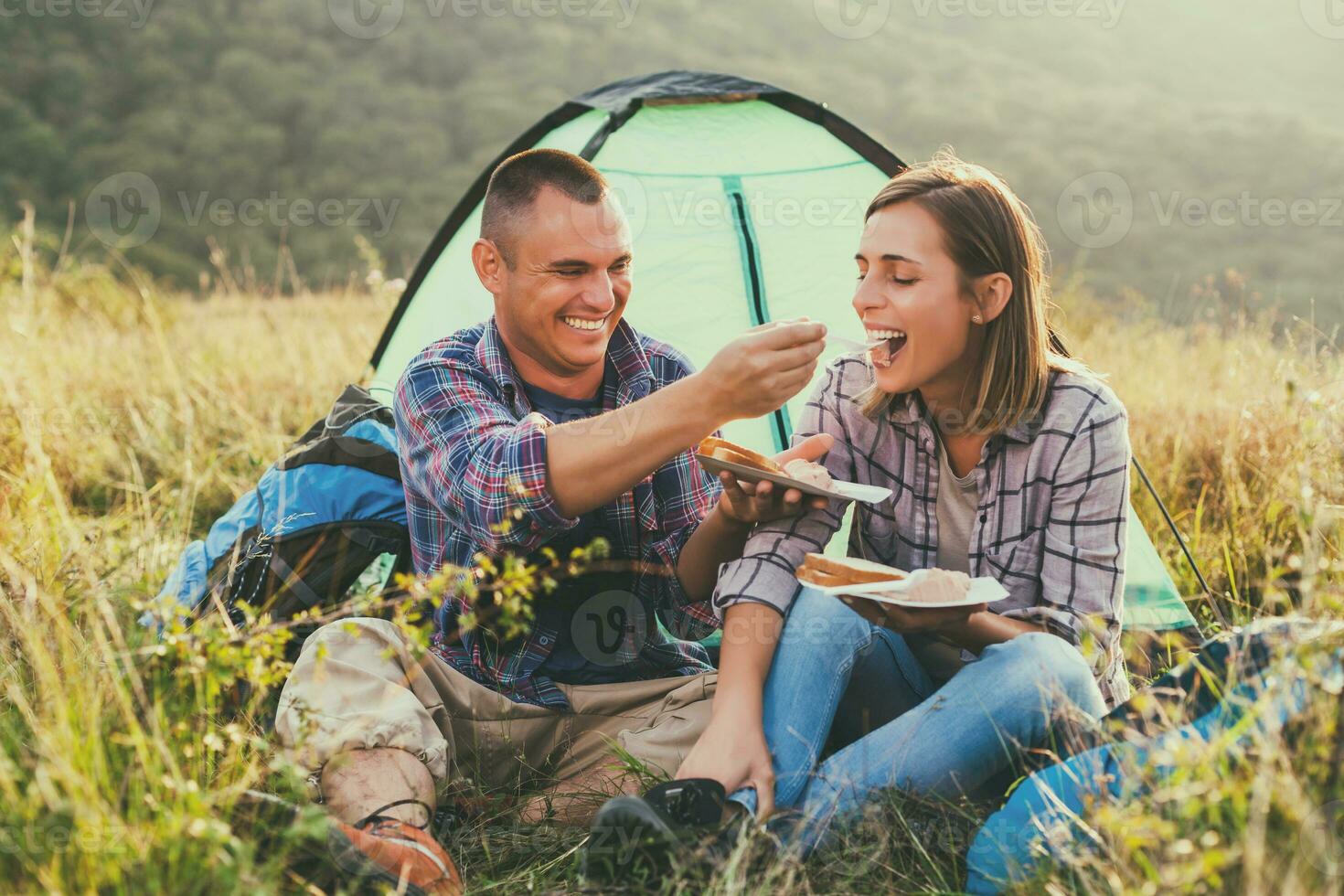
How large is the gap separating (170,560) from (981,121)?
57.3 feet

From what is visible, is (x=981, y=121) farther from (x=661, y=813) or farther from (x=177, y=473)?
(x=661, y=813)

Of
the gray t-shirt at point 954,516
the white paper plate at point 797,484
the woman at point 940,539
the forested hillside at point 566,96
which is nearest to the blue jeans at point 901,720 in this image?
the woman at point 940,539

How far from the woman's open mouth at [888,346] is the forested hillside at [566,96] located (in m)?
12.6

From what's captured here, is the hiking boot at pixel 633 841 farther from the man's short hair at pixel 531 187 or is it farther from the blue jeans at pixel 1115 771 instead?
the man's short hair at pixel 531 187

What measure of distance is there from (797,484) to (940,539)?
20.4 inches

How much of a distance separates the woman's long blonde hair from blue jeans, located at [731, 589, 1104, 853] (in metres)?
0.54

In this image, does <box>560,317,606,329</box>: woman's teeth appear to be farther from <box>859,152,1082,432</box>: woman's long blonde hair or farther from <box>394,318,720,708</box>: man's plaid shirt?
<box>859,152,1082,432</box>: woman's long blonde hair

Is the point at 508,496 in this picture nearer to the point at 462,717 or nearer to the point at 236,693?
the point at 462,717

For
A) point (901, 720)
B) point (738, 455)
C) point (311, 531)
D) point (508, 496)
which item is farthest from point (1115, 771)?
point (311, 531)

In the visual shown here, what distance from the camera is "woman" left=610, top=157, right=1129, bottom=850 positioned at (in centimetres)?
209

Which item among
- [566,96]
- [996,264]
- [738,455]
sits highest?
[566,96]

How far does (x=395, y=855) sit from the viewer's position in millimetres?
1914

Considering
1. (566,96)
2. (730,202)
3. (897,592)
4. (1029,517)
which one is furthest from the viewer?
(566,96)

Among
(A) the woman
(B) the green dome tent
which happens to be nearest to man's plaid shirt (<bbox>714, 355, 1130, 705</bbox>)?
(A) the woman
